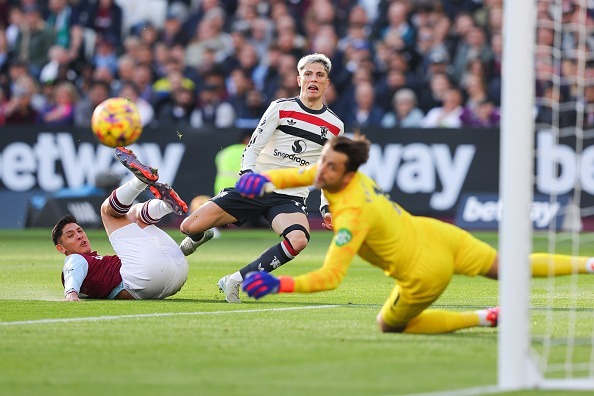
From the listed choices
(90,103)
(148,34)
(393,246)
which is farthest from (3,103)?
(393,246)

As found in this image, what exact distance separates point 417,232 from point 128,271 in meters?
3.57

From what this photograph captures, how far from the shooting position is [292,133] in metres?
11.1

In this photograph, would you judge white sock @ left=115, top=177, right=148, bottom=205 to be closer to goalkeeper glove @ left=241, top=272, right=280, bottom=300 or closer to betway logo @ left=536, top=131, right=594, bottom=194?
goalkeeper glove @ left=241, top=272, right=280, bottom=300

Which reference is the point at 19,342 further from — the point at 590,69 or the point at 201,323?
the point at 590,69

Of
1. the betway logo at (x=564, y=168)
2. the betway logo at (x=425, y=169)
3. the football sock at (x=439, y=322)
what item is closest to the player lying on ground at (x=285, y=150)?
the football sock at (x=439, y=322)

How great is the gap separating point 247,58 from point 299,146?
38.3ft

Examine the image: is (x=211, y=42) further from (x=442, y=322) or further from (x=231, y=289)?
(x=442, y=322)

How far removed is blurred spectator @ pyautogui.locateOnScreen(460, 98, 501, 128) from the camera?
809 inches

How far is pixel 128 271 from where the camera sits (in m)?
10.7

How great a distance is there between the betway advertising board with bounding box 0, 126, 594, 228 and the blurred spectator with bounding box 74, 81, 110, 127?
0.73 meters

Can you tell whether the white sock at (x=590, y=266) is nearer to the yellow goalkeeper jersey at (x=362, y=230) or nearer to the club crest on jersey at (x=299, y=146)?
the yellow goalkeeper jersey at (x=362, y=230)

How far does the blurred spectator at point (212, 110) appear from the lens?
71.5 ft

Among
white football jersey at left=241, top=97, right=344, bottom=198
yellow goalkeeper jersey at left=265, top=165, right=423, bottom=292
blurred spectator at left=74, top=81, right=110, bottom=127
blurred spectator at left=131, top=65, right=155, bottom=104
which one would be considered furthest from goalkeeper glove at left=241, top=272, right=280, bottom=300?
blurred spectator at left=131, top=65, right=155, bottom=104

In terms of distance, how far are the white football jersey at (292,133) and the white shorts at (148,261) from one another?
1069 mm
